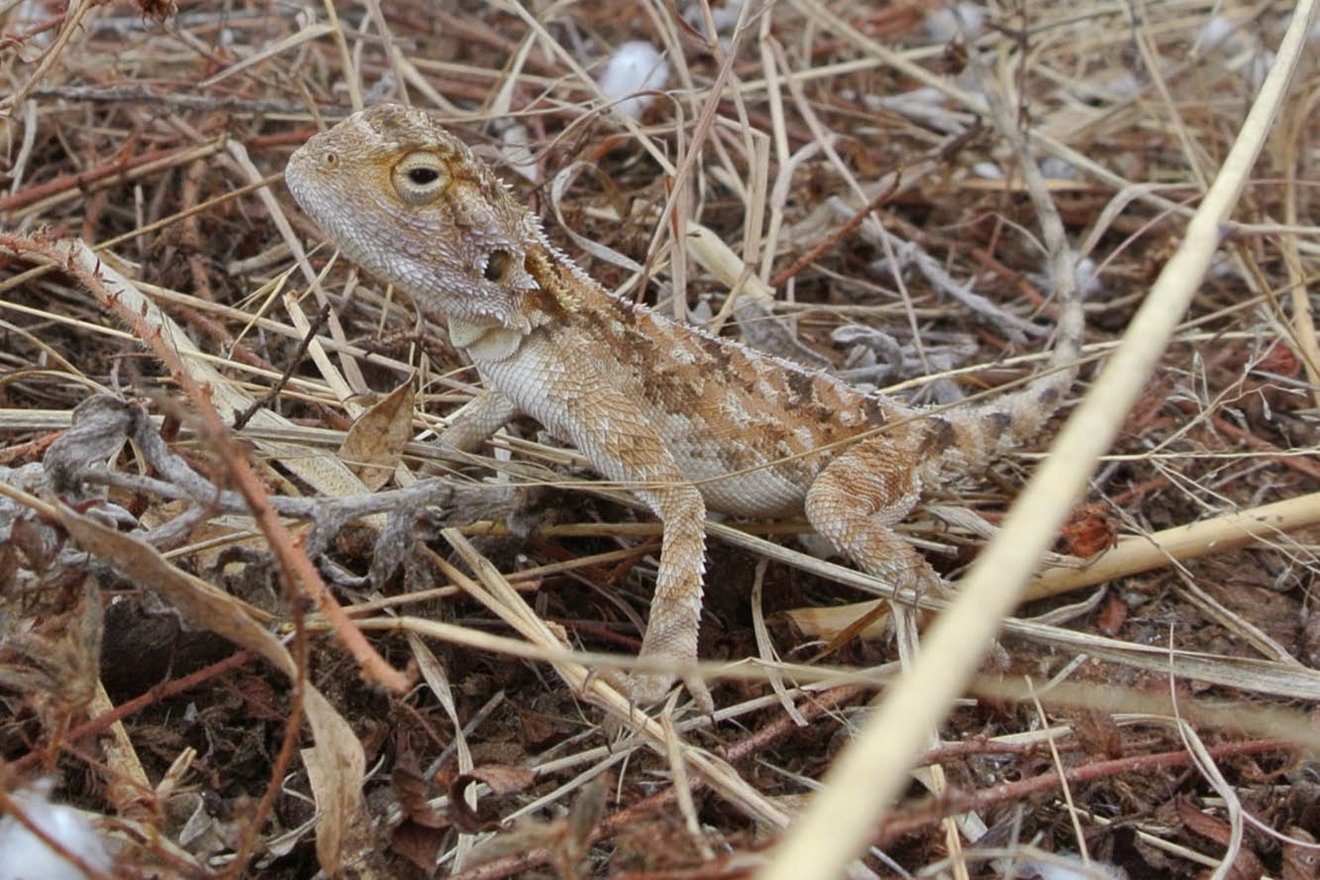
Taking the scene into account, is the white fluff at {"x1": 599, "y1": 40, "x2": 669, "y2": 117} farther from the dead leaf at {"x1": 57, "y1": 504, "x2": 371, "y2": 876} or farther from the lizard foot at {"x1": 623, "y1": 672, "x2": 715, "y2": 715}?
the dead leaf at {"x1": 57, "y1": 504, "x2": 371, "y2": 876}

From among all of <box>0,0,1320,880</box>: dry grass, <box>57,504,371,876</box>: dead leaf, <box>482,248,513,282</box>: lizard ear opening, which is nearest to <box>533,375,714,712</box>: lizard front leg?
<box>0,0,1320,880</box>: dry grass

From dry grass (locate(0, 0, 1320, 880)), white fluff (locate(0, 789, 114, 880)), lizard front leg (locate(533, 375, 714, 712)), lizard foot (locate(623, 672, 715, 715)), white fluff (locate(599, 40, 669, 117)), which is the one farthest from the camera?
white fluff (locate(599, 40, 669, 117))

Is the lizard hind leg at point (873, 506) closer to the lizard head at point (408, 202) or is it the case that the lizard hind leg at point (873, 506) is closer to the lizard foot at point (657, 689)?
the lizard foot at point (657, 689)

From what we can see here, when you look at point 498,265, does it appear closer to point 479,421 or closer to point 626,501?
point 479,421

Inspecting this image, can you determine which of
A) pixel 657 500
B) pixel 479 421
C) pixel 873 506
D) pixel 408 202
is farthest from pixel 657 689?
pixel 408 202

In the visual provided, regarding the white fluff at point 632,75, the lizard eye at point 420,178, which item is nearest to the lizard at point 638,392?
the lizard eye at point 420,178

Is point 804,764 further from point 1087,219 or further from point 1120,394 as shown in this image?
point 1087,219
